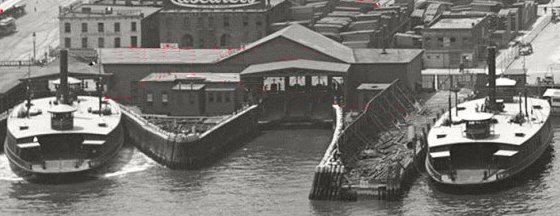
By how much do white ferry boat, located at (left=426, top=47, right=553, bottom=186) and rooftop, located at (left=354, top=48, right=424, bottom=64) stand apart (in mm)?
20465

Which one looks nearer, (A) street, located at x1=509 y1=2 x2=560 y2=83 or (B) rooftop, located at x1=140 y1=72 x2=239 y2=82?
(B) rooftop, located at x1=140 y1=72 x2=239 y2=82

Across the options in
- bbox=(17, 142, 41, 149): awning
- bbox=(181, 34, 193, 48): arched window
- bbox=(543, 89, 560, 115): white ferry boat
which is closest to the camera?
bbox=(17, 142, 41, 149): awning

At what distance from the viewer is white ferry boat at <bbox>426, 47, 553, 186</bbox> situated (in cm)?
11019

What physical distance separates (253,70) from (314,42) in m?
7.80

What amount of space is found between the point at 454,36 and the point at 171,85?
32926 mm

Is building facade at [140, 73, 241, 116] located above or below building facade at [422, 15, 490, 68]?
below

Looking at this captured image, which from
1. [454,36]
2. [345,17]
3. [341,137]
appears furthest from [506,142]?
[345,17]

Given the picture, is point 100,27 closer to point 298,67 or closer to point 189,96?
point 189,96

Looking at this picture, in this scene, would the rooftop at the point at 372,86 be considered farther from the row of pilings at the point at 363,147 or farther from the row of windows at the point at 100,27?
the row of windows at the point at 100,27

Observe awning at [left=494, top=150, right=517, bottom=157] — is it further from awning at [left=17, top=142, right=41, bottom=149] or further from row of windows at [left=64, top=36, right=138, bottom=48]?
row of windows at [left=64, top=36, right=138, bottom=48]

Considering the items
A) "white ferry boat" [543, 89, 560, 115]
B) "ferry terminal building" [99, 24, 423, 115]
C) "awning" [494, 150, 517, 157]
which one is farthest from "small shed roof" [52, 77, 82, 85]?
"awning" [494, 150, 517, 157]

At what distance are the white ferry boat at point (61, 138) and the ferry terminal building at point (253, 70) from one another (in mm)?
10064

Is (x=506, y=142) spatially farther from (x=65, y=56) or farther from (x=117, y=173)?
(x=65, y=56)

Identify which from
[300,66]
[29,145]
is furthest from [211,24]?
[29,145]
